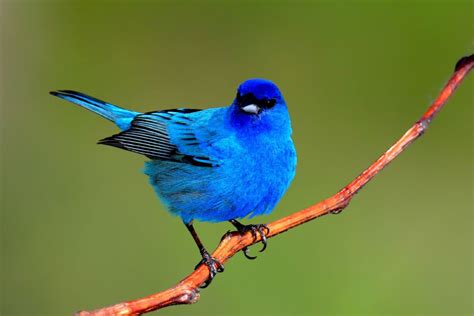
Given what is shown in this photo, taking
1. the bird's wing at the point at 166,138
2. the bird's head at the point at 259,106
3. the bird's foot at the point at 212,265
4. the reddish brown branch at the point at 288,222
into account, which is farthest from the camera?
the bird's wing at the point at 166,138

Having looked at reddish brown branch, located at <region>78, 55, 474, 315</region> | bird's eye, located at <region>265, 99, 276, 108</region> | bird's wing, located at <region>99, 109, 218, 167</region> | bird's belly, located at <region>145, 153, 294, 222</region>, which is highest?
→ bird's wing, located at <region>99, 109, 218, 167</region>

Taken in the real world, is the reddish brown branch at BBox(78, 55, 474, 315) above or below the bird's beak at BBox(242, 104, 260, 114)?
below

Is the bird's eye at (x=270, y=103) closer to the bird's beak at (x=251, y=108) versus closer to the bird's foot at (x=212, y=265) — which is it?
the bird's beak at (x=251, y=108)

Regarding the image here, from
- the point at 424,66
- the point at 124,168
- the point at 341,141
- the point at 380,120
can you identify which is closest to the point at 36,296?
the point at 124,168

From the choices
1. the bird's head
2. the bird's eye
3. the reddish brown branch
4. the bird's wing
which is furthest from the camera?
the bird's wing

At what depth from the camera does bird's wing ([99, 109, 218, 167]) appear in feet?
12.2

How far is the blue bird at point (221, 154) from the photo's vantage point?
3473 millimetres

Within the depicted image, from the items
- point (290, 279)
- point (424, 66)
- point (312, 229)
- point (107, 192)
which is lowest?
point (290, 279)

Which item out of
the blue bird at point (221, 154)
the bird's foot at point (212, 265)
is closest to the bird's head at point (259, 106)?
the blue bird at point (221, 154)

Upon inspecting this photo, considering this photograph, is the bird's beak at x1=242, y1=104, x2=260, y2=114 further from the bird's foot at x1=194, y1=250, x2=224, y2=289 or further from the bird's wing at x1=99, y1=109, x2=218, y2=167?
the bird's foot at x1=194, y1=250, x2=224, y2=289

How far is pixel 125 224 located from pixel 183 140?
1727mm

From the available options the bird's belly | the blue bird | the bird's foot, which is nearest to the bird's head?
the blue bird

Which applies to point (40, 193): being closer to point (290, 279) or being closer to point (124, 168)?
point (124, 168)

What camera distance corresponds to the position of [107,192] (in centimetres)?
573
